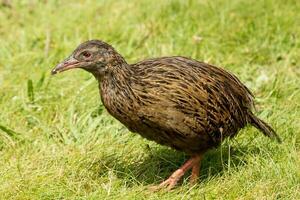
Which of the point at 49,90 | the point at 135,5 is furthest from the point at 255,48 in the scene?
the point at 49,90

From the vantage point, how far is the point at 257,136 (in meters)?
5.66

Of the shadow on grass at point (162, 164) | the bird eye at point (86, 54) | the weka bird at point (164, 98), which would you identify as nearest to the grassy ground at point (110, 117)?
the shadow on grass at point (162, 164)

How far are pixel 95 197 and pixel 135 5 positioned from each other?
336cm

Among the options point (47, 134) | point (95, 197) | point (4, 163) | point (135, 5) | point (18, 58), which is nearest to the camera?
point (95, 197)

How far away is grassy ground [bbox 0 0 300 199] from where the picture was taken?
5086mm

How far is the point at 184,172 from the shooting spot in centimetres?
526

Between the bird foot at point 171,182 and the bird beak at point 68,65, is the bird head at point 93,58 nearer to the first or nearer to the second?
the bird beak at point 68,65

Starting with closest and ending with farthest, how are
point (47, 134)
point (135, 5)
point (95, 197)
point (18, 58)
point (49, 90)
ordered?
point (95, 197), point (47, 134), point (49, 90), point (18, 58), point (135, 5)

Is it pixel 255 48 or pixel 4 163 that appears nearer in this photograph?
pixel 4 163

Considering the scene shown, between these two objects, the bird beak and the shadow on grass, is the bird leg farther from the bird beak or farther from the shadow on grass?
the bird beak

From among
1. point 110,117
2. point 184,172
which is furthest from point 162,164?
point 110,117

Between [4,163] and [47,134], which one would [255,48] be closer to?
[47,134]

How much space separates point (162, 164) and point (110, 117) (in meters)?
0.67

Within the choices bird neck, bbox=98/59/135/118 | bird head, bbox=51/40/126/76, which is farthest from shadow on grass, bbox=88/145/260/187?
bird head, bbox=51/40/126/76
